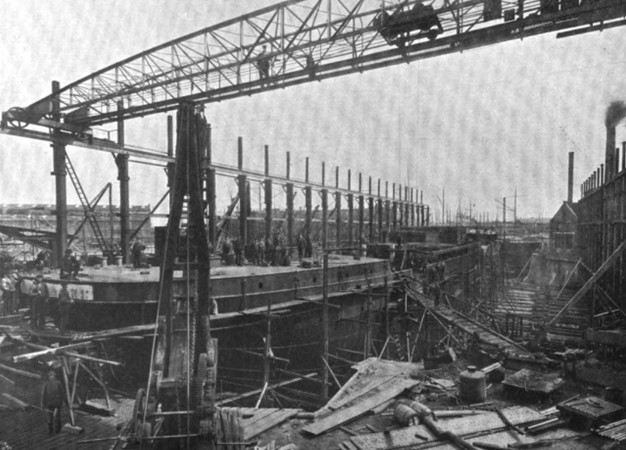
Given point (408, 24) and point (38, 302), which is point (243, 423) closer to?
point (38, 302)

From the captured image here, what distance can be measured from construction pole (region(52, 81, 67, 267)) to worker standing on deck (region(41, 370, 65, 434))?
1128cm

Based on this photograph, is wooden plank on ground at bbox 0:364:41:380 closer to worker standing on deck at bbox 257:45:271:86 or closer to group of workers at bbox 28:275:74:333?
group of workers at bbox 28:275:74:333

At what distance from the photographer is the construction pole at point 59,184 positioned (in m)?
17.8

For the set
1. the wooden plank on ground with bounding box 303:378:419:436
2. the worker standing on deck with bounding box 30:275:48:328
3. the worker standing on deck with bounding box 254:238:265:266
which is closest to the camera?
the wooden plank on ground with bounding box 303:378:419:436

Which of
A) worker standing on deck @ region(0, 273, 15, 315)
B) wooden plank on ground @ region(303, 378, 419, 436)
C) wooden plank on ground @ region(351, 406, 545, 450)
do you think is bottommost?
wooden plank on ground @ region(303, 378, 419, 436)

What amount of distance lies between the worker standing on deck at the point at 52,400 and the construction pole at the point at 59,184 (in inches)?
444

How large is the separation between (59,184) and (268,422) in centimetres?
1544

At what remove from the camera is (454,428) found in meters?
6.91

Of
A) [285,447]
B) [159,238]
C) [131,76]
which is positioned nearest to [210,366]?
[285,447]

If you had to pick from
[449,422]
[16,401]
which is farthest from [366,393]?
[16,401]

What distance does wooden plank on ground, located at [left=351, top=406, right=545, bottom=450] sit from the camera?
6.57 m

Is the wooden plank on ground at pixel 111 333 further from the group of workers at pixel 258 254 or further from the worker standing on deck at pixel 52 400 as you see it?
the group of workers at pixel 258 254

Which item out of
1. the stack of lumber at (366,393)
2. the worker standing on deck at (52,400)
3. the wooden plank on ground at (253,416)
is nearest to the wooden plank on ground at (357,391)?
the stack of lumber at (366,393)

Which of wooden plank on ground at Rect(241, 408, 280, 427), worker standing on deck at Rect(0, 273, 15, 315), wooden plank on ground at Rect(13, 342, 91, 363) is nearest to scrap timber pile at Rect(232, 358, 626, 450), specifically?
wooden plank on ground at Rect(241, 408, 280, 427)
